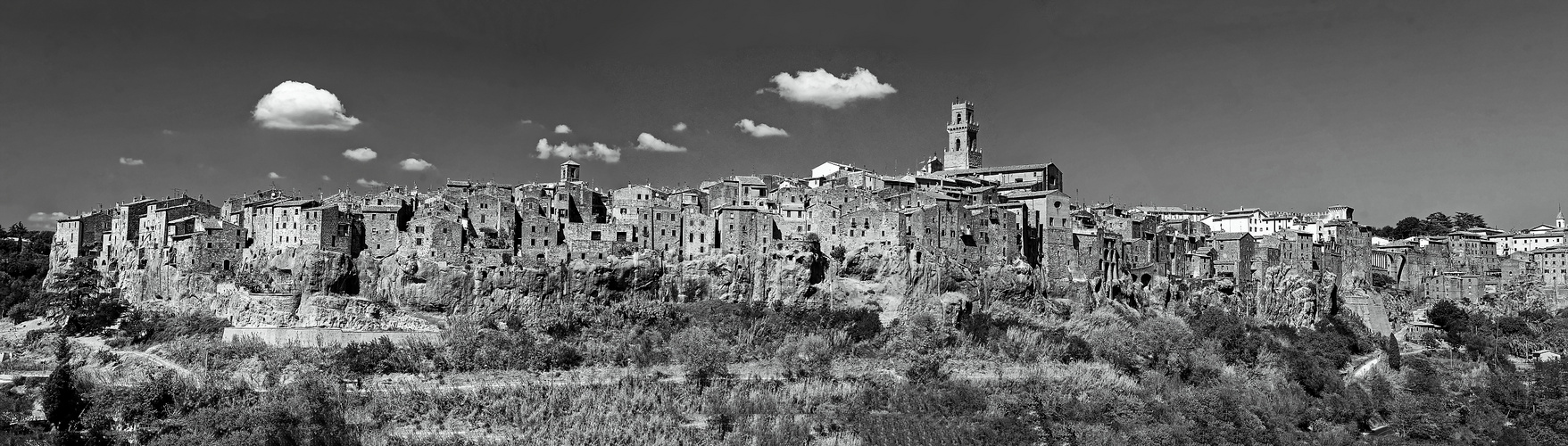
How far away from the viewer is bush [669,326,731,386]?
49.3 m

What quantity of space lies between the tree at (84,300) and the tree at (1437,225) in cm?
8865

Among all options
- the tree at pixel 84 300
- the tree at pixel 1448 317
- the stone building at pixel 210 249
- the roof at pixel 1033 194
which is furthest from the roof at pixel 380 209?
the tree at pixel 1448 317

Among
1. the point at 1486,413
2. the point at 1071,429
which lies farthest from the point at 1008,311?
the point at 1486,413

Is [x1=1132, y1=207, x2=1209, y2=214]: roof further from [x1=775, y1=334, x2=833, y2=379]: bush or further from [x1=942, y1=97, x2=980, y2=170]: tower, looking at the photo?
[x1=775, y1=334, x2=833, y2=379]: bush

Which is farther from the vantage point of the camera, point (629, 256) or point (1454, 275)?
point (1454, 275)

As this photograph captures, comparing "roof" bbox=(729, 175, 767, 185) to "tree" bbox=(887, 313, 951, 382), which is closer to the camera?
"tree" bbox=(887, 313, 951, 382)

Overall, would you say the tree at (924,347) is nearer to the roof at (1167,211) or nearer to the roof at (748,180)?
the roof at (748,180)

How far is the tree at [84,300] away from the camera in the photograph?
179 feet

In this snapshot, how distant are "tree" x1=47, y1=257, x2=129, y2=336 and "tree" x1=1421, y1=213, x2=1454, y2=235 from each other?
291 ft

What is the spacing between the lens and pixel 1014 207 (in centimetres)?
6072

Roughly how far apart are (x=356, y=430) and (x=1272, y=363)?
4234cm

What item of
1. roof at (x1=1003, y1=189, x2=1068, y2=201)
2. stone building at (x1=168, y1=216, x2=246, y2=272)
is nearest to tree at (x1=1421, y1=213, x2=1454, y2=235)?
roof at (x1=1003, y1=189, x2=1068, y2=201)

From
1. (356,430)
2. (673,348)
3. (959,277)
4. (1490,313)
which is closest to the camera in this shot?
(356,430)

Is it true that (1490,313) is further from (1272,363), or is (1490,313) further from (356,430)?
(356,430)
